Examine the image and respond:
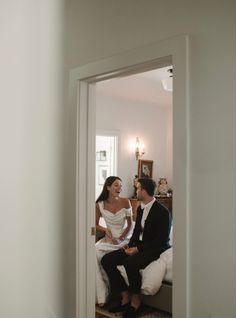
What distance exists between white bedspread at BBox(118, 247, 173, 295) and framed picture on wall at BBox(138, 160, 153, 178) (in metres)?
2.53

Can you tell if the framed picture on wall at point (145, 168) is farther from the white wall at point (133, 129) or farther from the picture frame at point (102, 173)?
the picture frame at point (102, 173)

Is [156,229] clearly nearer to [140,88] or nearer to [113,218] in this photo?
[113,218]

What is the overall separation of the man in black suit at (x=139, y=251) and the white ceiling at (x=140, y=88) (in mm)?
1649

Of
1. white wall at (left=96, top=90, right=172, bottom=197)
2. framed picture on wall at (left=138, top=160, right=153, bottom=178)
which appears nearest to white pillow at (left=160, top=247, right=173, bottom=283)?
white wall at (left=96, top=90, right=172, bottom=197)

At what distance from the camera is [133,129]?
17.9ft

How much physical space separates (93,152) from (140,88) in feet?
9.31

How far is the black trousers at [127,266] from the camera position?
116 inches
